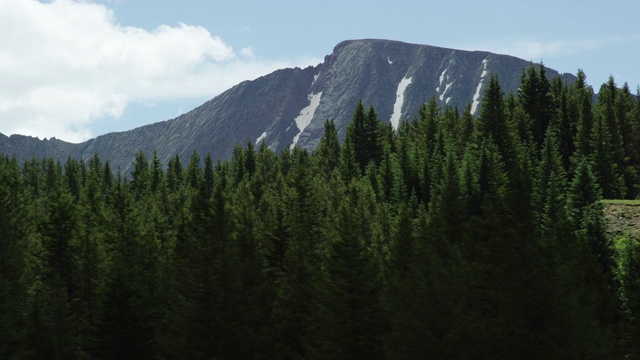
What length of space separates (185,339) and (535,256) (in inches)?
811

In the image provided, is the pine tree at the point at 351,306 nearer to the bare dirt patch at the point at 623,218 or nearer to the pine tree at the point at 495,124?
the bare dirt patch at the point at 623,218

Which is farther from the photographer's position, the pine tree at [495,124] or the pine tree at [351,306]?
the pine tree at [495,124]

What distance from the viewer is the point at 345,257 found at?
1539 inches

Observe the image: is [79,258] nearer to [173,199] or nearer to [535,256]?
[535,256]

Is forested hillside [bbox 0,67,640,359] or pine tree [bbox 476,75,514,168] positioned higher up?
pine tree [bbox 476,75,514,168]

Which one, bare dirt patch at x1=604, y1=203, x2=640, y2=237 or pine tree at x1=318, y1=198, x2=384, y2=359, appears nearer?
pine tree at x1=318, y1=198, x2=384, y2=359

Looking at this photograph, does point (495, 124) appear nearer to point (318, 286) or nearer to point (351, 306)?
point (318, 286)

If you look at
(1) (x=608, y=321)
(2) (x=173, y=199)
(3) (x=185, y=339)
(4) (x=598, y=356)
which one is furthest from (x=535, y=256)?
(2) (x=173, y=199)

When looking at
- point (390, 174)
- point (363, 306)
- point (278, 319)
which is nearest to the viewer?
point (363, 306)

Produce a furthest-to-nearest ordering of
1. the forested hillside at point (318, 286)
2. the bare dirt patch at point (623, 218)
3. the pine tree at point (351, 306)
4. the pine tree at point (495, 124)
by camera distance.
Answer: the pine tree at point (495, 124) → the bare dirt patch at point (623, 218) → the pine tree at point (351, 306) → the forested hillside at point (318, 286)

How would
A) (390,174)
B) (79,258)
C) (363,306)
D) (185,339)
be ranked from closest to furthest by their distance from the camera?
1. (363,306)
2. (185,339)
3. (79,258)
4. (390,174)

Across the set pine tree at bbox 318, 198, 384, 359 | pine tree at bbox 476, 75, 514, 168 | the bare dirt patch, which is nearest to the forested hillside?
pine tree at bbox 318, 198, 384, 359

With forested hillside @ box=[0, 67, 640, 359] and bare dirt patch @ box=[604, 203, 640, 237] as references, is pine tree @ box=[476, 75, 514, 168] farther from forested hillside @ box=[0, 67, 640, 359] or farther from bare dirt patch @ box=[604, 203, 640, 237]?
bare dirt patch @ box=[604, 203, 640, 237]

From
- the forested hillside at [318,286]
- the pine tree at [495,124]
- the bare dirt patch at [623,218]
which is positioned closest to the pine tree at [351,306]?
the forested hillside at [318,286]
